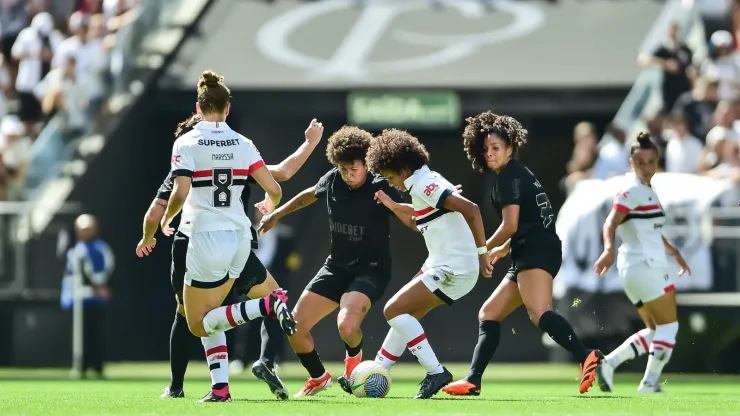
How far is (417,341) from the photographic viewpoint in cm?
1237

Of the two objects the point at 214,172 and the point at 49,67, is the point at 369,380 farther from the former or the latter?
the point at 49,67

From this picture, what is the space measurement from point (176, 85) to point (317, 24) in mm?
2272

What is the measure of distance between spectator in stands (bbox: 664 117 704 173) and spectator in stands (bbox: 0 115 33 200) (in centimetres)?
847

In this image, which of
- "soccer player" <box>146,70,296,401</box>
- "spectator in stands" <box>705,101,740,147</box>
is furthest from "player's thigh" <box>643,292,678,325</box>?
"spectator in stands" <box>705,101,740,147</box>

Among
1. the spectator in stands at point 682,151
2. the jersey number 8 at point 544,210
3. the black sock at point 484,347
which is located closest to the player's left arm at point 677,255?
the jersey number 8 at point 544,210

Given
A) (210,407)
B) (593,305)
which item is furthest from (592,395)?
(593,305)

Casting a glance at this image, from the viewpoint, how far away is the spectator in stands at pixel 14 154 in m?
21.5

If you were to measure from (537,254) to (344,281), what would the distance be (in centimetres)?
163

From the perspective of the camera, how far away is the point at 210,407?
1102 centimetres

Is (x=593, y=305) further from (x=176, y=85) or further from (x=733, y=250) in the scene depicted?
(x=176, y=85)

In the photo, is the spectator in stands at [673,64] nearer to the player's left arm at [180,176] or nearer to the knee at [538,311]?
the knee at [538,311]

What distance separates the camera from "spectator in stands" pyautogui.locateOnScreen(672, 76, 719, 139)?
20.0m

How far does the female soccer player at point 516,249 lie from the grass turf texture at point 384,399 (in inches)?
13.2

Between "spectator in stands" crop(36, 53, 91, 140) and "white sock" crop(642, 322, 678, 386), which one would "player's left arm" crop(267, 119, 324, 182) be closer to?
"white sock" crop(642, 322, 678, 386)
